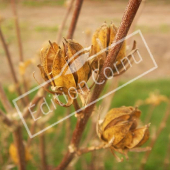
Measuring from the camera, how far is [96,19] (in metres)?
6.64

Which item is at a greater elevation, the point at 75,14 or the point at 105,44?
A: the point at 75,14

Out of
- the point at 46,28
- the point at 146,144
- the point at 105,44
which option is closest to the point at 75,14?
the point at 105,44

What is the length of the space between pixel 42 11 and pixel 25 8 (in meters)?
0.49

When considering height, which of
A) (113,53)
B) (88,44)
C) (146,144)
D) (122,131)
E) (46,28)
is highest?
(46,28)

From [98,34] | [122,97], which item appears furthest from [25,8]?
[98,34]

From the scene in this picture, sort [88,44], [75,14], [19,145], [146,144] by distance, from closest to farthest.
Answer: [75,14] → [19,145] → [88,44] → [146,144]

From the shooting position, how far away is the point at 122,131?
0.57 meters

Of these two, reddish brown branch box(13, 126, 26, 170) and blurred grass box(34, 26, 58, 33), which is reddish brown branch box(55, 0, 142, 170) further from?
blurred grass box(34, 26, 58, 33)

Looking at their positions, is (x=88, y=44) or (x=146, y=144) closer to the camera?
(x=88, y=44)

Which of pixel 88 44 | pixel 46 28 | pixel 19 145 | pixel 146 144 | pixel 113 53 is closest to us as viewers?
pixel 113 53

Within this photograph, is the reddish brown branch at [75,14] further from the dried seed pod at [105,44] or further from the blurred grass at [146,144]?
the blurred grass at [146,144]

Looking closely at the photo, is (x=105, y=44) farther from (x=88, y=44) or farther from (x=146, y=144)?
(x=146, y=144)

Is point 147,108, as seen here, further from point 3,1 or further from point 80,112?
point 3,1

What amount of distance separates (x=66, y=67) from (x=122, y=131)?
0.60ft
